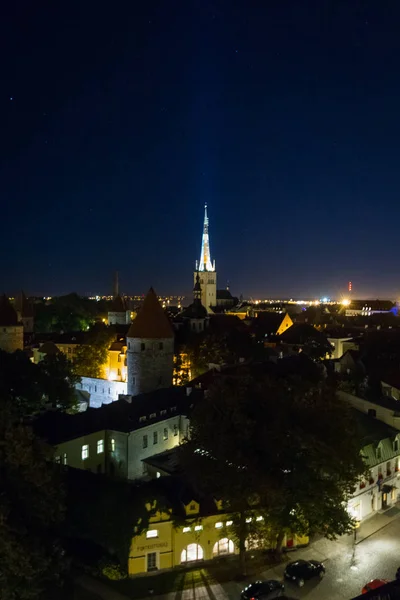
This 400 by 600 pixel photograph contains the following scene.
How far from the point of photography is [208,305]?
420 feet

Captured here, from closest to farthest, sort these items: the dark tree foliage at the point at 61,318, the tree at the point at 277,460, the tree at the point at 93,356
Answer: the tree at the point at 277,460 → the tree at the point at 93,356 → the dark tree foliage at the point at 61,318

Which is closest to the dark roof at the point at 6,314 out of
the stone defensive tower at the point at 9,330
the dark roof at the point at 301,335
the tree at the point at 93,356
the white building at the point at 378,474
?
the stone defensive tower at the point at 9,330

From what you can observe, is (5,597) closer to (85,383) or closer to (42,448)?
(42,448)

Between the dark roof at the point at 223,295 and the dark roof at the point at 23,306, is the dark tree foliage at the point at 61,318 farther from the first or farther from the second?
the dark roof at the point at 223,295

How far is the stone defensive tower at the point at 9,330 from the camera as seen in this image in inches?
2253

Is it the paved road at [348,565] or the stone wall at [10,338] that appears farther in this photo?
the stone wall at [10,338]

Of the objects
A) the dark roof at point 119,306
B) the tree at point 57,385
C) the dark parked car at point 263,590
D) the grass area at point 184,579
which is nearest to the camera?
the dark parked car at point 263,590

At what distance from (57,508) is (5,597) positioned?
3548mm

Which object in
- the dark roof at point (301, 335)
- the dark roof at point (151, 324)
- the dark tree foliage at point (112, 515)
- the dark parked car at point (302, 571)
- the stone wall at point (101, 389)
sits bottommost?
the dark parked car at point (302, 571)

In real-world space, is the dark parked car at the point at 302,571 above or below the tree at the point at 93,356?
below

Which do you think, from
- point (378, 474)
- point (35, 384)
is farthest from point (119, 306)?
point (378, 474)

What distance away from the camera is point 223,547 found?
76.2 ft

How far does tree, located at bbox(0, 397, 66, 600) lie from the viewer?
16688 millimetres

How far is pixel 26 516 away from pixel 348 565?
1293 centimetres
